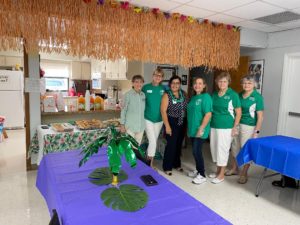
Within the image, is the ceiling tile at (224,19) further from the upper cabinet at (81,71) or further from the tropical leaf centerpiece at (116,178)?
the upper cabinet at (81,71)

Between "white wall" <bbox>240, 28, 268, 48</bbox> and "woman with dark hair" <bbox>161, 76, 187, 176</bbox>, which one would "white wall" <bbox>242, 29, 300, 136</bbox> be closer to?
"white wall" <bbox>240, 28, 268, 48</bbox>

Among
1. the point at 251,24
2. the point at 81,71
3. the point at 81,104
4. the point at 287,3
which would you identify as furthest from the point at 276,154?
the point at 81,71

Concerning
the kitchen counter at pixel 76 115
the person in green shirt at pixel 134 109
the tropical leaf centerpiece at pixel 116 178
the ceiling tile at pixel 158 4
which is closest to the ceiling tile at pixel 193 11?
the ceiling tile at pixel 158 4

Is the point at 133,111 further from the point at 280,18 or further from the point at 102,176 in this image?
the point at 280,18

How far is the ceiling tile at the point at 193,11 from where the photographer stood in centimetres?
292

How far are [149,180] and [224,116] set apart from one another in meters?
1.77

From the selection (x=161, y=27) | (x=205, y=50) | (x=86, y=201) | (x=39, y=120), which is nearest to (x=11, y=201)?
(x=39, y=120)

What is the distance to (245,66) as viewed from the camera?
461cm

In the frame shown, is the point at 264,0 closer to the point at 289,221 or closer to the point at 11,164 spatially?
the point at 289,221

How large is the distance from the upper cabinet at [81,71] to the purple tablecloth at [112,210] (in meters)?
5.86

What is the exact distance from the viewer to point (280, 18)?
3236 mm

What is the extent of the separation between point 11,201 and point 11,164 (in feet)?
4.41

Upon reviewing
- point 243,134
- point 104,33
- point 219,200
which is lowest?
point 219,200

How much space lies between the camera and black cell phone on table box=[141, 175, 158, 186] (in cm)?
158
